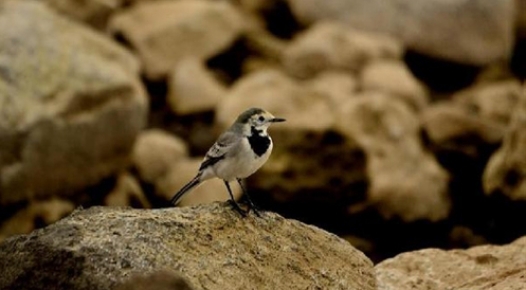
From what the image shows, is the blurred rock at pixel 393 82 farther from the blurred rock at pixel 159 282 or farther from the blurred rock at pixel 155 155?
the blurred rock at pixel 159 282

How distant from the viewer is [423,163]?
19.5 metres

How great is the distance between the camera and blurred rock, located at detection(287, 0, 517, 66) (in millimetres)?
22938

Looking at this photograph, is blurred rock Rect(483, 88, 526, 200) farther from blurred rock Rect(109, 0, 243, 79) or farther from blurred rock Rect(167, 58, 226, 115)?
blurred rock Rect(109, 0, 243, 79)

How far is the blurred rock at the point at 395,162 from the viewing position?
18859 millimetres

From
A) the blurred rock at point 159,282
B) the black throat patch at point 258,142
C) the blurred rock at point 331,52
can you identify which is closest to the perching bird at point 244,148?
the black throat patch at point 258,142

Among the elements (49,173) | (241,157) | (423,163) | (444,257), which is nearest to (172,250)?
(241,157)

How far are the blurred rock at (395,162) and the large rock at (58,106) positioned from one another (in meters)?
2.46

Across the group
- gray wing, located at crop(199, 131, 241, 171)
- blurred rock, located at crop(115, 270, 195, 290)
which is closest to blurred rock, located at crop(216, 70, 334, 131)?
gray wing, located at crop(199, 131, 241, 171)

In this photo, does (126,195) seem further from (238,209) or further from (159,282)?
(159,282)

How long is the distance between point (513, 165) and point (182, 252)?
8108 mm

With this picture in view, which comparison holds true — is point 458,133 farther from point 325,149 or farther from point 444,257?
point 444,257

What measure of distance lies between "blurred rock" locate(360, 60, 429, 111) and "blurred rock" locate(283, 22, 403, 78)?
20 centimetres

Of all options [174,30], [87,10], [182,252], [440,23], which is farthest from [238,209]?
[440,23]

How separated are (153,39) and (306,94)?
10.3 ft
